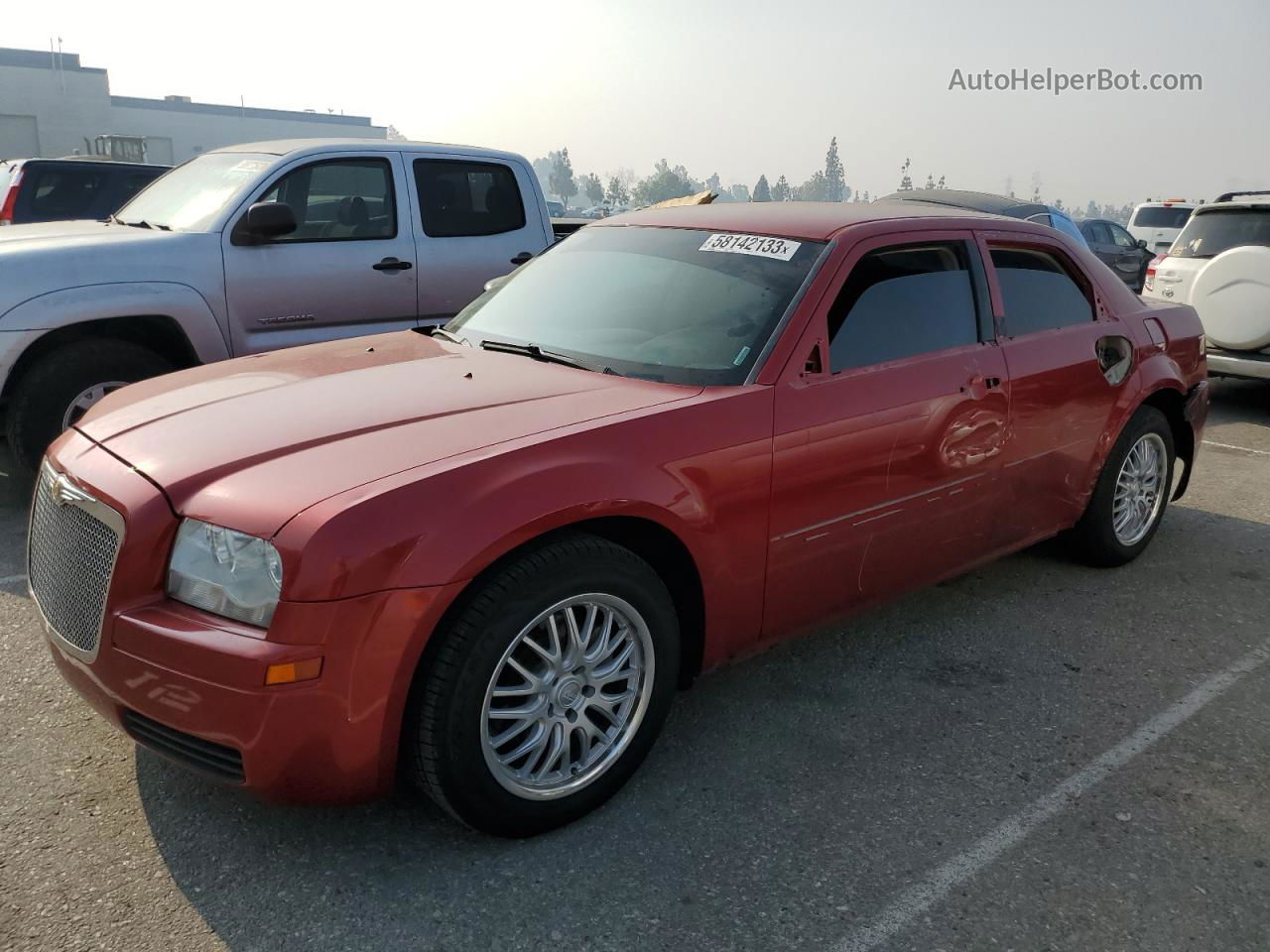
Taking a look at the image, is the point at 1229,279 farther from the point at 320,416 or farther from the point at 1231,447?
the point at 320,416

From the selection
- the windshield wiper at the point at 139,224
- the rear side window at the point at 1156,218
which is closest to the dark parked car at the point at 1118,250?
the rear side window at the point at 1156,218

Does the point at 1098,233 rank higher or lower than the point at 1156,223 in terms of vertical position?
lower

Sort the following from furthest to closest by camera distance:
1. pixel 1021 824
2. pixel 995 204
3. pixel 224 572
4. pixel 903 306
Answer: pixel 995 204, pixel 903 306, pixel 1021 824, pixel 224 572

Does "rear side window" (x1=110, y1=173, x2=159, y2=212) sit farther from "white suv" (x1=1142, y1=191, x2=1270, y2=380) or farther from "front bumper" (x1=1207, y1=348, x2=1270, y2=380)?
"front bumper" (x1=1207, y1=348, x2=1270, y2=380)

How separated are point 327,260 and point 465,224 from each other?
42.4 inches

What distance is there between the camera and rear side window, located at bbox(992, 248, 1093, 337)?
4145mm

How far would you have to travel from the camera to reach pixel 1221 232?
30.1ft

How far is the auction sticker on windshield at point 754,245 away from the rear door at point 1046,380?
963 mm

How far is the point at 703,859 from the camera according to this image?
107 inches

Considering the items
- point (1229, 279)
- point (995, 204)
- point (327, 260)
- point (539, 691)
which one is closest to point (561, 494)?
point (539, 691)

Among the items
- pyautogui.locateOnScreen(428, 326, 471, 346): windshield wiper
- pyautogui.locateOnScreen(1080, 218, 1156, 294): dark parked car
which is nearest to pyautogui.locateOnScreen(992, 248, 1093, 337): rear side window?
pyautogui.locateOnScreen(428, 326, 471, 346): windshield wiper

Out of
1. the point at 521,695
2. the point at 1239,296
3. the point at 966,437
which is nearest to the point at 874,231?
the point at 966,437

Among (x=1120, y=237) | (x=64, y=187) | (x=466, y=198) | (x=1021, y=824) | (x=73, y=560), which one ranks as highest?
(x=64, y=187)

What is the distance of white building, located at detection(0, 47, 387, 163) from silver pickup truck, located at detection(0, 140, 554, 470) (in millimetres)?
48344
